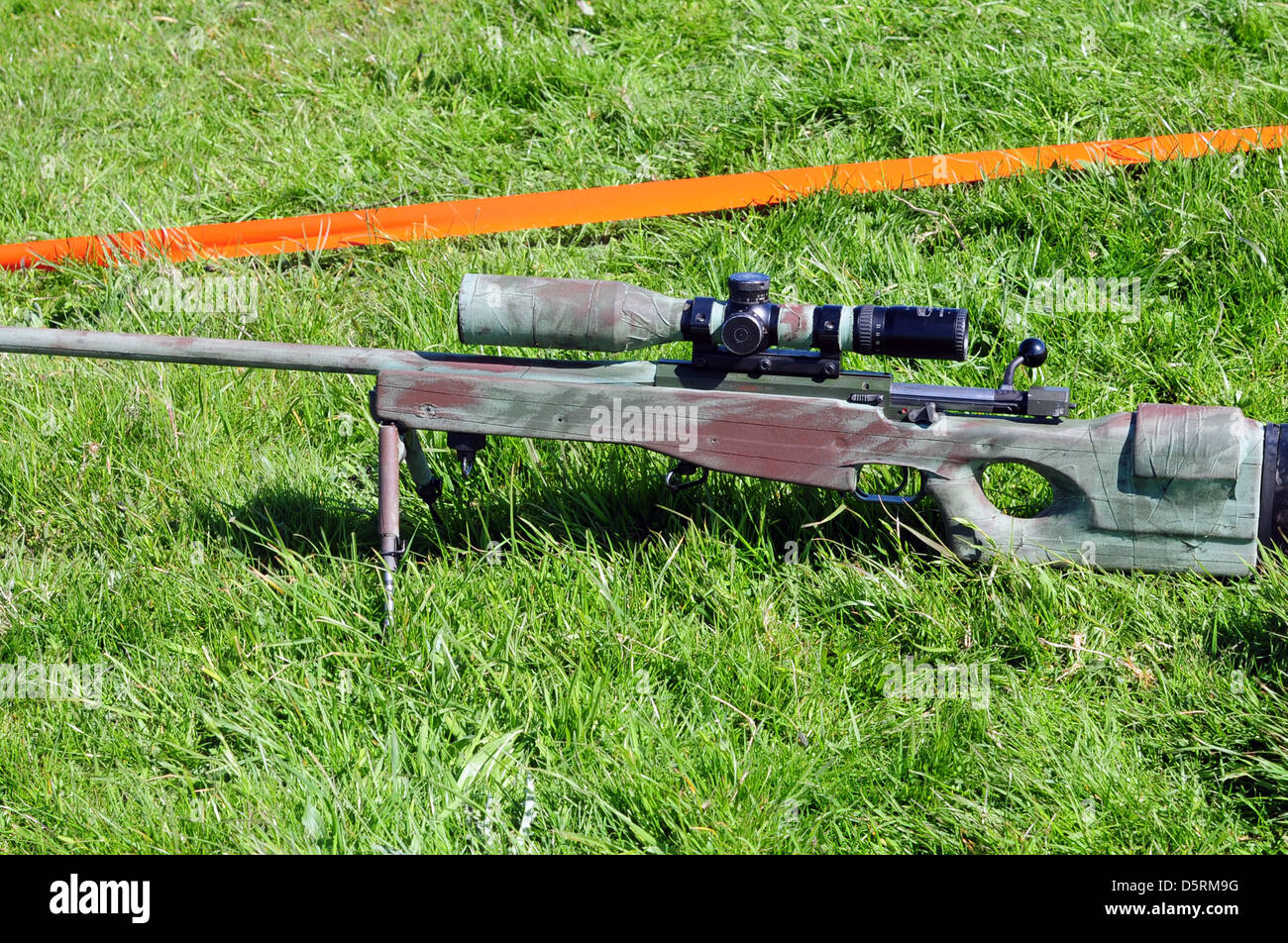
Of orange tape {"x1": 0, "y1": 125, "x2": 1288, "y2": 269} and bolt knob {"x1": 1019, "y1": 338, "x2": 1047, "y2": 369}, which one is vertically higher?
orange tape {"x1": 0, "y1": 125, "x2": 1288, "y2": 269}

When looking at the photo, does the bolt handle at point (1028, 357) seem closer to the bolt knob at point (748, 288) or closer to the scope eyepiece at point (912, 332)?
the scope eyepiece at point (912, 332)

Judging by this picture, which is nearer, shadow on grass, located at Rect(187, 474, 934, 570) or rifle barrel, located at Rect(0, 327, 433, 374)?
rifle barrel, located at Rect(0, 327, 433, 374)

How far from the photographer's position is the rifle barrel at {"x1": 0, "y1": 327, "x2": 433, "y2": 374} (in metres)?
4.17

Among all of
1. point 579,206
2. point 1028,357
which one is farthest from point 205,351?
point 1028,357

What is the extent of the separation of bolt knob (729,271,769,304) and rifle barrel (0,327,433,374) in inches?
43.3

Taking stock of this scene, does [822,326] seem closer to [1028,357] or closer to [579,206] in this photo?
[1028,357]

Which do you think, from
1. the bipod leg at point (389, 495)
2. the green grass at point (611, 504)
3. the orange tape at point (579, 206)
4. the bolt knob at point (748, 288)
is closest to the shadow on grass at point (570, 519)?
the green grass at point (611, 504)

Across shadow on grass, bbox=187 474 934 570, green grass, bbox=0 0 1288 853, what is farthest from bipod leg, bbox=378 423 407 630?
shadow on grass, bbox=187 474 934 570

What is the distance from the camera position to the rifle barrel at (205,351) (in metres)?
4.17

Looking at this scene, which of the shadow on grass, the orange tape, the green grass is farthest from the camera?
the orange tape

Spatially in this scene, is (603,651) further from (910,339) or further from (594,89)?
(594,89)

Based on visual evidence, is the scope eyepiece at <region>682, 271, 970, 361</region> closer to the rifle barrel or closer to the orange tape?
the rifle barrel

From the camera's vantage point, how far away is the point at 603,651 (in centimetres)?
382

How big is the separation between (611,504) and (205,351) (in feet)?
4.97
